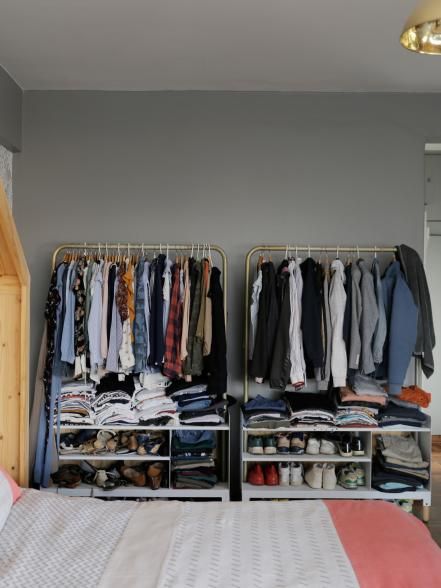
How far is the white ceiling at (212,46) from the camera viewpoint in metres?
3.13

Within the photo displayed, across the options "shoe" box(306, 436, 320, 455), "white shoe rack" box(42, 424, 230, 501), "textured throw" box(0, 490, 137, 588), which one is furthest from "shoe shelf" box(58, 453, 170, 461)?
"textured throw" box(0, 490, 137, 588)

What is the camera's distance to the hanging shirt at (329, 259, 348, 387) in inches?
159

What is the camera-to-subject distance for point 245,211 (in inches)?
175

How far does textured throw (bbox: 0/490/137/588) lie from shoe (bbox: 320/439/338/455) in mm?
1818

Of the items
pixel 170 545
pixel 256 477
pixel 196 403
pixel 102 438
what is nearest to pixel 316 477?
pixel 256 477

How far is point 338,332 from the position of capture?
160 inches

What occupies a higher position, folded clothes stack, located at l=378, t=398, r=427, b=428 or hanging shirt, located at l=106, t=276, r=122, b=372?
hanging shirt, located at l=106, t=276, r=122, b=372

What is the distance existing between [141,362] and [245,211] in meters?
1.34

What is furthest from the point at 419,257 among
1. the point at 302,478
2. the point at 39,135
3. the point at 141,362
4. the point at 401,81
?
the point at 39,135

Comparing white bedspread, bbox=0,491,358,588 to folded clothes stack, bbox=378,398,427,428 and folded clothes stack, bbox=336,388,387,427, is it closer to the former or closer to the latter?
folded clothes stack, bbox=336,388,387,427

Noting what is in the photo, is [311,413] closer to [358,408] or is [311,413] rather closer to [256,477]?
[358,408]

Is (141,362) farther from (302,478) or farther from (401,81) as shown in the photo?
(401,81)

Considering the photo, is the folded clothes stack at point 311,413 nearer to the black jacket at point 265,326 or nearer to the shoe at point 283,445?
the shoe at point 283,445

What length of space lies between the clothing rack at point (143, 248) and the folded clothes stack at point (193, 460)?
34.9 inches
